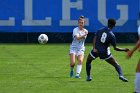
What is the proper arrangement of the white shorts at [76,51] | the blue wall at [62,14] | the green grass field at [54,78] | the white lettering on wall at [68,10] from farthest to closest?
the white lettering on wall at [68,10] < the blue wall at [62,14] < the white shorts at [76,51] < the green grass field at [54,78]

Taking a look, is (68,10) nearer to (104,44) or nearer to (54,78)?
(54,78)

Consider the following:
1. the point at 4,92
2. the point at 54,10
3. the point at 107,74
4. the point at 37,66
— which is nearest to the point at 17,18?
the point at 54,10

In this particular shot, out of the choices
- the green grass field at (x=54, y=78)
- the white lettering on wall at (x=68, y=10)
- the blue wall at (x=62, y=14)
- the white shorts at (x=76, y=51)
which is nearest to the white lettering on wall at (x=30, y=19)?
the blue wall at (x=62, y=14)

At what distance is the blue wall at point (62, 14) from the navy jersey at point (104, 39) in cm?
2533

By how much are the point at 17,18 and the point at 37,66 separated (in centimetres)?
2002

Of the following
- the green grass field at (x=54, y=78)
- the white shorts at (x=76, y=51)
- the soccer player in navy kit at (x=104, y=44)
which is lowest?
the green grass field at (x=54, y=78)

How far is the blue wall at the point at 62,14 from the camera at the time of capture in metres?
42.1

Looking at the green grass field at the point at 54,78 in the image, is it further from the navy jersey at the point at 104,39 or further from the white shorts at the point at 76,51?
the navy jersey at the point at 104,39

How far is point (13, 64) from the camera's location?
23.4 metres

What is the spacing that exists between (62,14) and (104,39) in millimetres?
26182

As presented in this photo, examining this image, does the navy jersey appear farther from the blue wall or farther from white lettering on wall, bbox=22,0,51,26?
white lettering on wall, bbox=22,0,51,26

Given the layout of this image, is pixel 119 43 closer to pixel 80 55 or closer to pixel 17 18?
pixel 17 18

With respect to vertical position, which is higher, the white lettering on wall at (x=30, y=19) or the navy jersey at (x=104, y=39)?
the navy jersey at (x=104, y=39)

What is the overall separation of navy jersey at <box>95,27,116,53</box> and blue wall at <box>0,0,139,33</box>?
83.1ft
